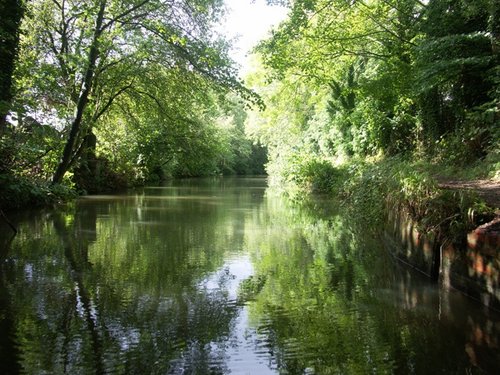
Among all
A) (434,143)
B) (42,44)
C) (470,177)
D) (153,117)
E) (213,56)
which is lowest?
(470,177)

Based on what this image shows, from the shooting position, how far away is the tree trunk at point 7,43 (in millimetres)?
9016

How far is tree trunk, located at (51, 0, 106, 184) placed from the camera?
15805mm

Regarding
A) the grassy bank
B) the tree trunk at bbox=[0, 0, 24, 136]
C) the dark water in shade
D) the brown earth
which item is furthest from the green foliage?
the brown earth

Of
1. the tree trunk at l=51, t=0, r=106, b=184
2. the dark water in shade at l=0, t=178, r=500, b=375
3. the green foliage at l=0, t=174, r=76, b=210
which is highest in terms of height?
the tree trunk at l=51, t=0, r=106, b=184

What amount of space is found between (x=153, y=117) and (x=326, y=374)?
1679cm

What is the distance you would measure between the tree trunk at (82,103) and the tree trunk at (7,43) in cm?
458

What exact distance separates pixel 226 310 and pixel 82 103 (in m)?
13.5

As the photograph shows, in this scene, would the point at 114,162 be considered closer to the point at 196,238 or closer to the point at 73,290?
the point at 196,238

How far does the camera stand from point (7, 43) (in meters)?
10.2

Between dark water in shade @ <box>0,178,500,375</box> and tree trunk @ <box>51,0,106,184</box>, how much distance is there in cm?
771

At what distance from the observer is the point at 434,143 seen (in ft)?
49.5

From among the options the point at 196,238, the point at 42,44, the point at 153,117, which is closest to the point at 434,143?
the point at 196,238

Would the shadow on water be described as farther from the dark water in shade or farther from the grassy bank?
the grassy bank

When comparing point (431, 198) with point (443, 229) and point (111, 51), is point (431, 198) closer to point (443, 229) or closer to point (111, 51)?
A: point (443, 229)
